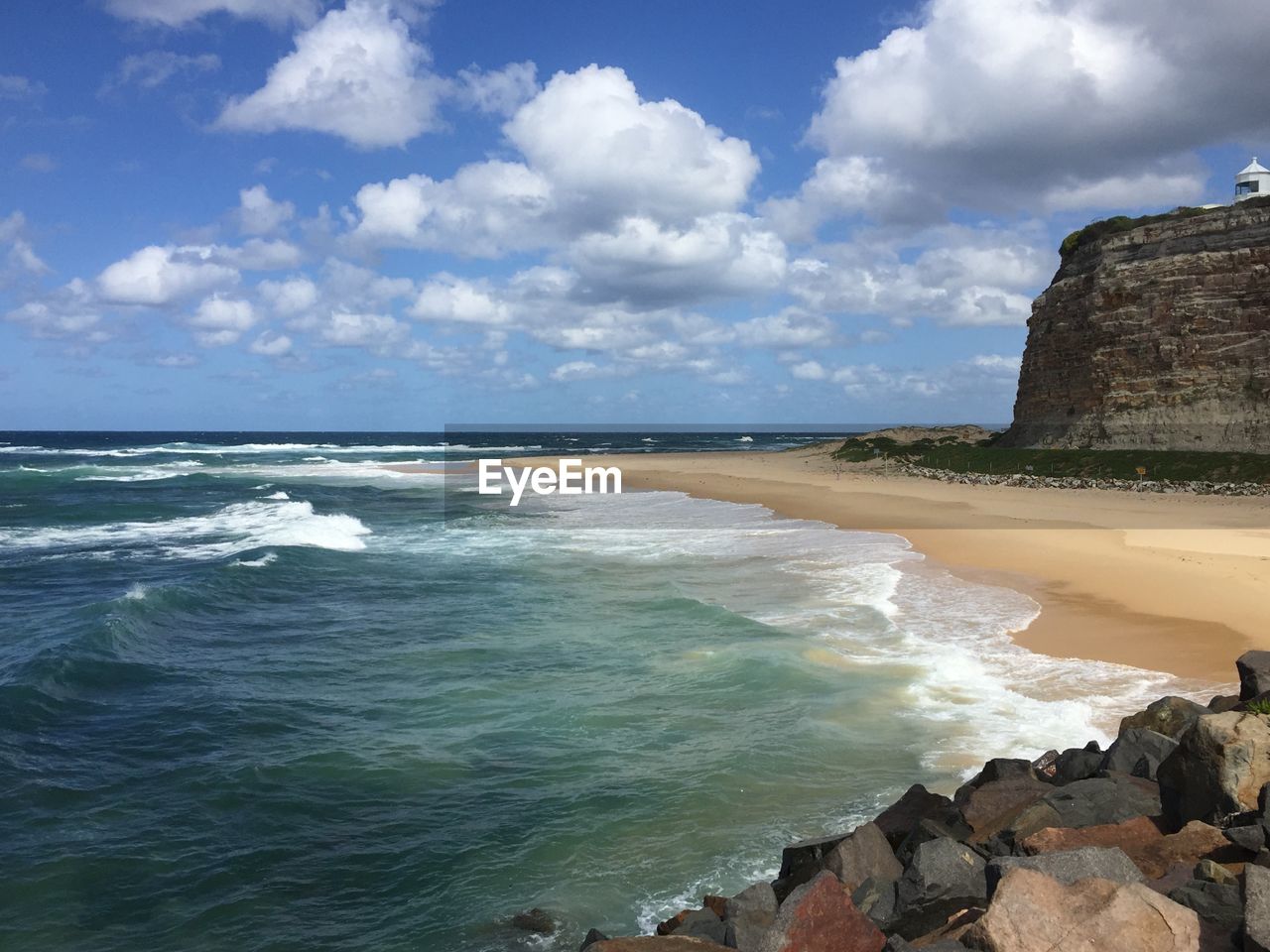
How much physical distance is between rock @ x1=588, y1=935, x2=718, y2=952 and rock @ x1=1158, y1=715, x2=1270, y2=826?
346 cm

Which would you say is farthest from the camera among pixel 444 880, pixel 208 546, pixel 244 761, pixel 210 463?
pixel 210 463

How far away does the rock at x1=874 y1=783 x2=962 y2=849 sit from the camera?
7.09 m

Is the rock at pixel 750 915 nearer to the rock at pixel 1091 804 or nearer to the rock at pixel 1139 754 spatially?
the rock at pixel 1091 804

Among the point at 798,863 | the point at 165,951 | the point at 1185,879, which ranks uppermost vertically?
the point at 1185,879

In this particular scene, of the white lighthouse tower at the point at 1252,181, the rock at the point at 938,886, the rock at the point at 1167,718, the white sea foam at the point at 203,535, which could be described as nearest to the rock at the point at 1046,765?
the rock at the point at 1167,718

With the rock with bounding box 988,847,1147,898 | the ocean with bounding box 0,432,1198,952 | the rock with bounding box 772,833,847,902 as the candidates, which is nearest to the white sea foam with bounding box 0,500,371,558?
the ocean with bounding box 0,432,1198,952

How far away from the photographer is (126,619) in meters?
16.1

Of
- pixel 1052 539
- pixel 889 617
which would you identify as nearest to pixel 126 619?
pixel 889 617

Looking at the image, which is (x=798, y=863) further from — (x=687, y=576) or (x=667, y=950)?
(x=687, y=576)

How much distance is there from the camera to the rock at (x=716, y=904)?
6141 mm

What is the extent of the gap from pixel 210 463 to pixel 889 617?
72415 mm

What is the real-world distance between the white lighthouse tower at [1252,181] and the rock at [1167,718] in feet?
145

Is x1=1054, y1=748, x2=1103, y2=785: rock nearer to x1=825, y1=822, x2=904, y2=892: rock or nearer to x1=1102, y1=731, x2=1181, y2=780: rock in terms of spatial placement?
x1=1102, y1=731, x2=1181, y2=780: rock

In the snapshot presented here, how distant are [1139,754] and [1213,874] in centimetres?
266
